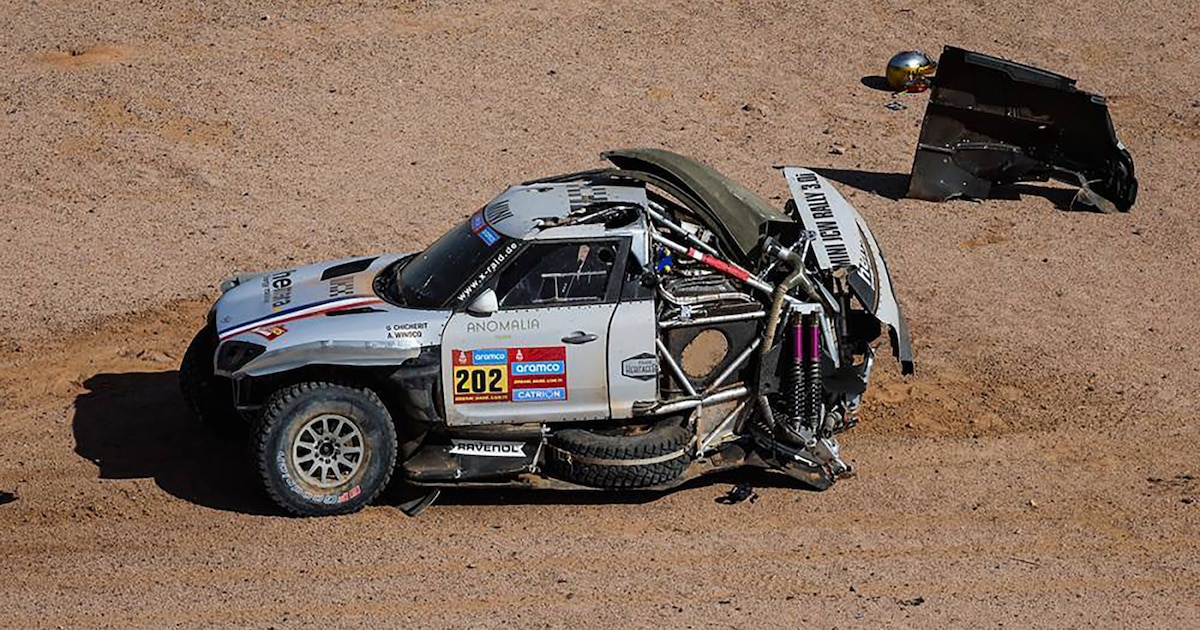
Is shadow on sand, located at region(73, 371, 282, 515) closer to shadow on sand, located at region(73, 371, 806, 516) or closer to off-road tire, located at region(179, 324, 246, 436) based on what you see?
shadow on sand, located at region(73, 371, 806, 516)

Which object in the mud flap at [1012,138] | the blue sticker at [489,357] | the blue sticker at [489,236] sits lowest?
the mud flap at [1012,138]

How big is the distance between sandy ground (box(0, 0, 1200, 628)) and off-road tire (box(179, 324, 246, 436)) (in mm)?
253

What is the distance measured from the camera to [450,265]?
10906 mm

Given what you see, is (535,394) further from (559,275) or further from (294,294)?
(294,294)

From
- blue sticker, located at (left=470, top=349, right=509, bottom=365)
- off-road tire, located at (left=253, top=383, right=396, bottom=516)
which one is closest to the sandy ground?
off-road tire, located at (left=253, top=383, right=396, bottom=516)

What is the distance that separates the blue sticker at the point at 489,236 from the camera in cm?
1078

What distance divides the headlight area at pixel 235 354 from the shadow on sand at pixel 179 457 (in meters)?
0.71

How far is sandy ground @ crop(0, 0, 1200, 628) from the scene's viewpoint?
10070 mm

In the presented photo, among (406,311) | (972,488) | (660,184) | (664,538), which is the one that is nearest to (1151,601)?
(972,488)

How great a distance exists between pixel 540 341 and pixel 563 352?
16 cm

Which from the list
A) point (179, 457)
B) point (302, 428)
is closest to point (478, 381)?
point (302, 428)

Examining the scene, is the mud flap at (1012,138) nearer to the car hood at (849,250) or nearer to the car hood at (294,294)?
the car hood at (849,250)

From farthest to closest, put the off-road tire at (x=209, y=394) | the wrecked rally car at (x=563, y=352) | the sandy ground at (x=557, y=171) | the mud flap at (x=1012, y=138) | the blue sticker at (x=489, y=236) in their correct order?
the mud flap at (x=1012, y=138) < the off-road tire at (x=209, y=394) < the blue sticker at (x=489, y=236) < the wrecked rally car at (x=563, y=352) < the sandy ground at (x=557, y=171)

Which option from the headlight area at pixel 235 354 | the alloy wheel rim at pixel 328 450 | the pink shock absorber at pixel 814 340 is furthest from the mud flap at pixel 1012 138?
the headlight area at pixel 235 354
